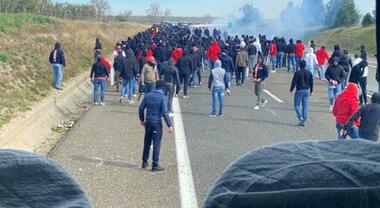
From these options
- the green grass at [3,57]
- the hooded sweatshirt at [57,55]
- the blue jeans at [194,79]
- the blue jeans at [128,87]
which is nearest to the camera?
the blue jeans at [128,87]

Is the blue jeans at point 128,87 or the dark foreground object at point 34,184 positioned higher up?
the dark foreground object at point 34,184

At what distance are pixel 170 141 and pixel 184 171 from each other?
9.46 feet

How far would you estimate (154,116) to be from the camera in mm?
10805

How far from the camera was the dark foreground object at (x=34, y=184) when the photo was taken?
149 cm

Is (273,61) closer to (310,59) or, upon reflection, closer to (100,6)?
(310,59)

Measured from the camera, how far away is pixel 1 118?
581 inches

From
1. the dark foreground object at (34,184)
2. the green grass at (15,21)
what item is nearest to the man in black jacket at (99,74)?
the green grass at (15,21)

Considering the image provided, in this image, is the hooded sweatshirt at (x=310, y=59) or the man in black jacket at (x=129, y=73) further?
the hooded sweatshirt at (x=310, y=59)

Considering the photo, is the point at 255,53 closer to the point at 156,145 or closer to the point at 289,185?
the point at 156,145

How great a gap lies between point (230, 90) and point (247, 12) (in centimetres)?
6017

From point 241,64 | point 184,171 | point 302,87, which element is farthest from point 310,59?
point 184,171

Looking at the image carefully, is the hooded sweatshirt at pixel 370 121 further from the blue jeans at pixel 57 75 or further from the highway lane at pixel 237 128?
the blue jeans at pixel 57 75

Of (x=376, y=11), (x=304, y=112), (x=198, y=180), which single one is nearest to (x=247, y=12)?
(x=304, y=112)

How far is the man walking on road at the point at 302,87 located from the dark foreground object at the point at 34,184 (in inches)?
544
